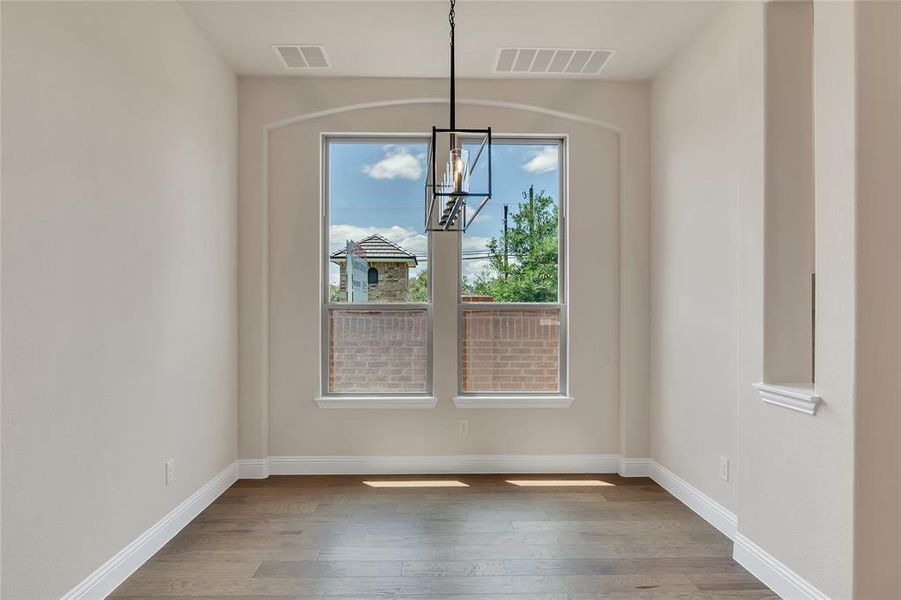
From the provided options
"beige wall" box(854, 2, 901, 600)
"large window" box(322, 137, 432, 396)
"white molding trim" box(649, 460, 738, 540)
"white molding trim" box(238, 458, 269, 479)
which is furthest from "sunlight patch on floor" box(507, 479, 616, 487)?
"beige wall" box(854, 2, 901, 600)

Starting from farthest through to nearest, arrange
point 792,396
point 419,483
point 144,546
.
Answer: point 419,483 → point 144,546 → point 792,396

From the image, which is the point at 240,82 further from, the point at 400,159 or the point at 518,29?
the point at 518,29

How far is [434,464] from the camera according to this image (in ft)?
13.6

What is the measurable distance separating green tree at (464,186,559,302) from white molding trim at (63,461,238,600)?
7.87ft

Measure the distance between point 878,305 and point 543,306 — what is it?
2.43 meters

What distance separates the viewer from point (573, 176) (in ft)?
13.8

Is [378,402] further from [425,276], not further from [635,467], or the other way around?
[635,467]

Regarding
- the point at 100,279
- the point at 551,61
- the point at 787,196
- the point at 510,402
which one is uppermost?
the point at 551,61

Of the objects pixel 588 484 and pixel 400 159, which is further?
pixel 400 159

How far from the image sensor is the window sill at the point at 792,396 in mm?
2170

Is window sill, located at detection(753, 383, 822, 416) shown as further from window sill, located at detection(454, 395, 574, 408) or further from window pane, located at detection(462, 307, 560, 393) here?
window pane, located at detection(462, 307, 560, 393)

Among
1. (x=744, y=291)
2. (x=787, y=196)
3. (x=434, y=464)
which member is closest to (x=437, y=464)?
(x=434, y=464)

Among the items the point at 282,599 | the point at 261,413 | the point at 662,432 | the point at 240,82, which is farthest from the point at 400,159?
the point at 282,599

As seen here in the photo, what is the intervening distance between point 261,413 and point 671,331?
9.82ft
